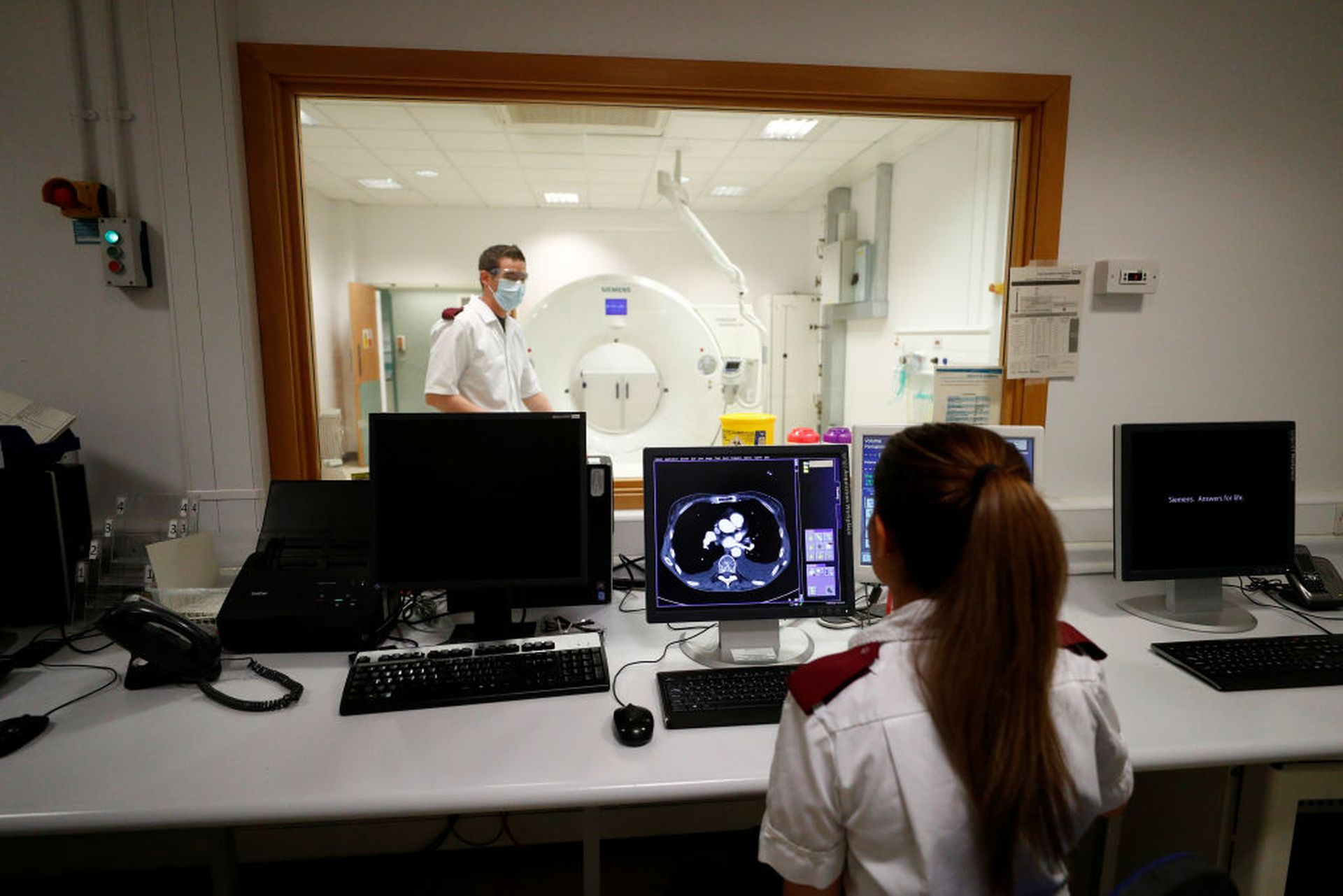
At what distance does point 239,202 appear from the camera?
1.64 metres

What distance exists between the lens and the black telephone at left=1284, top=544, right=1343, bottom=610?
5.58 feet

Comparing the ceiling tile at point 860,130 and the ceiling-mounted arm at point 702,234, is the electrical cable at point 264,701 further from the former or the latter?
the ceiling tile at point 860,130

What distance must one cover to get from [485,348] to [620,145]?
7.87ft

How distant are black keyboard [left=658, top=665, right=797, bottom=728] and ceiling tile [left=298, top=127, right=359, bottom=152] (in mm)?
4145

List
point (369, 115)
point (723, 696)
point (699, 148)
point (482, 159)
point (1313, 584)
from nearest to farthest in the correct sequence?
point (723, 696) → point (1313, 584) → point (369, 115) → point (699, 148) → point (482, 159)

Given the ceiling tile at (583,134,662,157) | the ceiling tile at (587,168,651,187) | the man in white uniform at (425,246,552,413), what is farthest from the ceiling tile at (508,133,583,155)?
the man in white uniform at (425,246,552,413)

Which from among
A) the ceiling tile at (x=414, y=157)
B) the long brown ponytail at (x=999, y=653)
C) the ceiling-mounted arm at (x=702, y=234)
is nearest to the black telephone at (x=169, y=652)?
the long brown ponytail at (x=999, y=653)

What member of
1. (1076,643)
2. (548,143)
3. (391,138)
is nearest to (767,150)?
(548,143)

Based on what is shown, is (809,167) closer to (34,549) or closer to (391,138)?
(391,138)

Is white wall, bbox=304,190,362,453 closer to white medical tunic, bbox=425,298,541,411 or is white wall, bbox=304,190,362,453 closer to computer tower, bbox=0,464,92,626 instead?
white medical tunic, bbox=425,298,541,411

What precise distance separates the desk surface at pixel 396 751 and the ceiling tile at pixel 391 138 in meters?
3.63

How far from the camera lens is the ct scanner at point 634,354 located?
310 centimetres

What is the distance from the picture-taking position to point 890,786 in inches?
27.2

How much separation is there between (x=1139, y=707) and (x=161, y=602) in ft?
6.48
